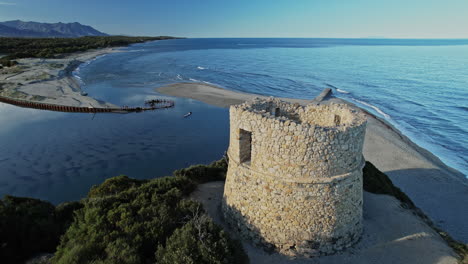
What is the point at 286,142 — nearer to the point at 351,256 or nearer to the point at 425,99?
the point at 351,256

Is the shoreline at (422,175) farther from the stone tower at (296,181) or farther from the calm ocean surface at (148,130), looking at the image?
the stone tower at (296,181)

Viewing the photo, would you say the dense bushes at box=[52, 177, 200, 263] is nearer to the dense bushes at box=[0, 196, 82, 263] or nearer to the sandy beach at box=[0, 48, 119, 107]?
the dense bushes at box=[0, 196, 82, 263]

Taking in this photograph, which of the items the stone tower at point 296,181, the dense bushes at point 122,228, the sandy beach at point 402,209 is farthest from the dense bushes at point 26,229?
the stone tower at point 296,181

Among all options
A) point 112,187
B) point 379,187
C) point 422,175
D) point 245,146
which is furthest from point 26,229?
point 422,175

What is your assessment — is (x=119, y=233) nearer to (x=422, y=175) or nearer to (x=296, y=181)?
(x=296, y=181)

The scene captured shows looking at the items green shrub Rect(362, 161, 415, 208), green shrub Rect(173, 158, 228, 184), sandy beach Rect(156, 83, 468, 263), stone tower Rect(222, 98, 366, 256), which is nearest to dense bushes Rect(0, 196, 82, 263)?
sandy beach Rect(156, 83, 468, 263)
